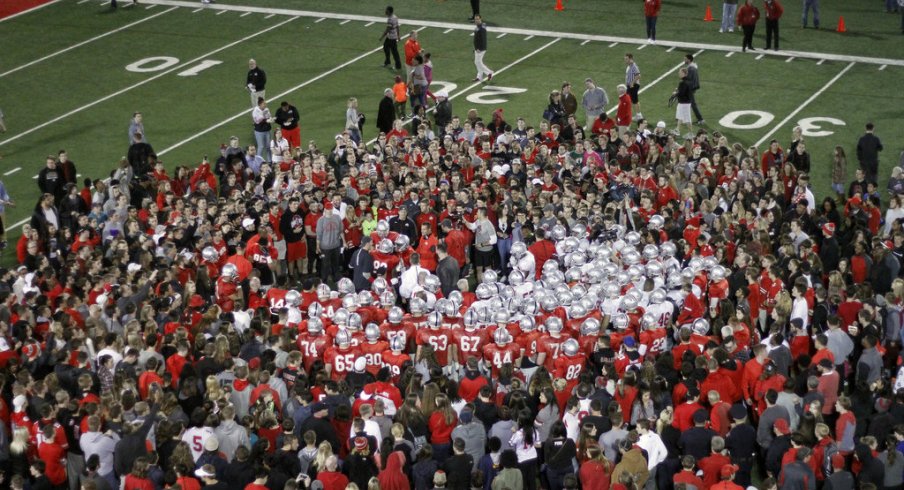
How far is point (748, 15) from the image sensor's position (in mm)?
28484

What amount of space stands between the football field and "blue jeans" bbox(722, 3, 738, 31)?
1.14ft

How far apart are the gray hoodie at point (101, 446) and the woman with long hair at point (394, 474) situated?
2788mm

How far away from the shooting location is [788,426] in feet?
42.0

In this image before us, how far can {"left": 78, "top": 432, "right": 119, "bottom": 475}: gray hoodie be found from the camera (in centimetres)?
1274

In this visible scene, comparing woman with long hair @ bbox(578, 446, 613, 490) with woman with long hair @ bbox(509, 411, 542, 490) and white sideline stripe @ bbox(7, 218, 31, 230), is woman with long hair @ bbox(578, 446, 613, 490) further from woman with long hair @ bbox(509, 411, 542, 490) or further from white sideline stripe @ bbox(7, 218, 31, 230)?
white sideline stripe @ bbox(7, 218, 31, 230)

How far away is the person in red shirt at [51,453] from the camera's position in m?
12.9

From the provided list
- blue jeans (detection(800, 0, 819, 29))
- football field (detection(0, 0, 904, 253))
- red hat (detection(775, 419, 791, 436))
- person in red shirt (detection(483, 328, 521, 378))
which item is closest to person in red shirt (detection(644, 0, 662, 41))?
football field (detection(0, 0, 904, 253))

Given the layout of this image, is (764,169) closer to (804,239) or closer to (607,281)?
(804,239)

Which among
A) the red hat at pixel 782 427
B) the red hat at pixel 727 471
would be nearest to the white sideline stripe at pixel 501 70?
the red hat at pixel 782 427

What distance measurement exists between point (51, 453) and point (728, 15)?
2173cm

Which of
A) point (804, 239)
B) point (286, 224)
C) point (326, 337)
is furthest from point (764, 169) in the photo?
point (326, 337)

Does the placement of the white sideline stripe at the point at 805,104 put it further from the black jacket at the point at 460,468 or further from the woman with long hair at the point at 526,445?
the black jacket at the point at 460,468

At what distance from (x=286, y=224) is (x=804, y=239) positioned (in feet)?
24.1

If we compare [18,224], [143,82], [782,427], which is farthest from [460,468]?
[143,82]
